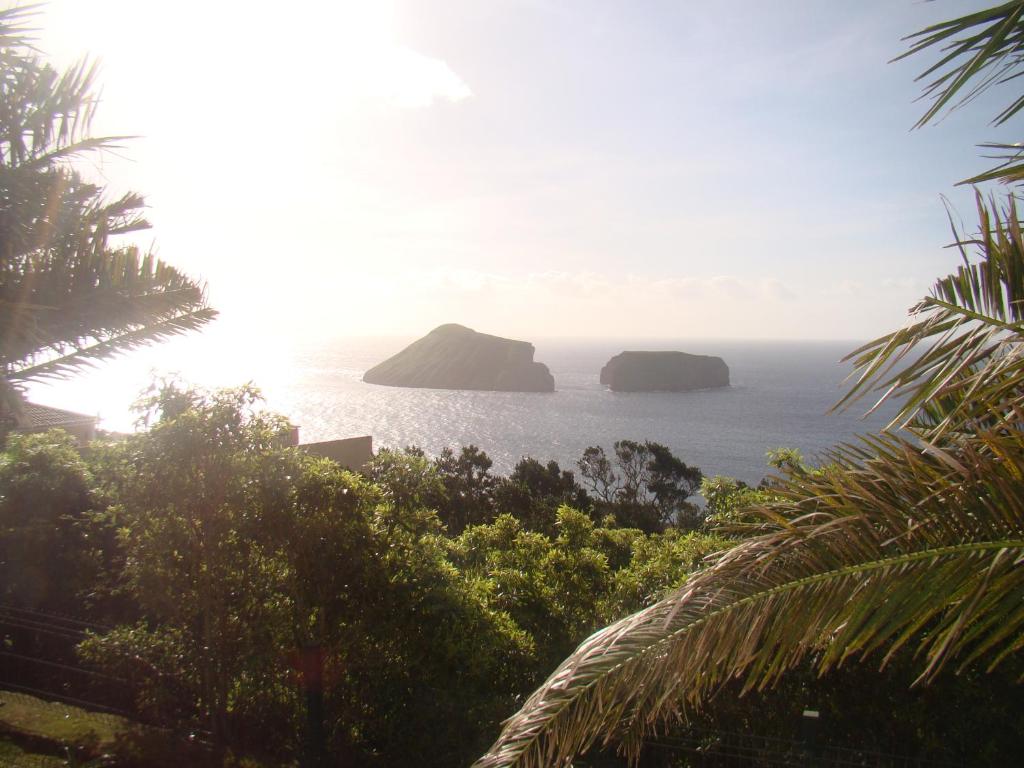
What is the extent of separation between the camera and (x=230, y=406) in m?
5.00

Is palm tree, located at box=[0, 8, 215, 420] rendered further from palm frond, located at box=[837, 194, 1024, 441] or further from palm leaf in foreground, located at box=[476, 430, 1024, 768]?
palm frond, located at box=[837, 194, 1024, 441]

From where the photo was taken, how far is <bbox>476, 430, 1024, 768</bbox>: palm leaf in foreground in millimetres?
2219

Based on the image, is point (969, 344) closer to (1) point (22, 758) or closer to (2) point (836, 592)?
(2) point (836, 592)

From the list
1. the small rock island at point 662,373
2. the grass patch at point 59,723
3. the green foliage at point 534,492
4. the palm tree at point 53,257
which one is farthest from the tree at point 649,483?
the small rock island at point 662,373

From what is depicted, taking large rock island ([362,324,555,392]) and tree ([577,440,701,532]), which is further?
large rock island ([362,324,555,392])

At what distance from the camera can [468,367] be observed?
10144cm

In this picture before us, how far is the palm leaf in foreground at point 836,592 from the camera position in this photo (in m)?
2.22

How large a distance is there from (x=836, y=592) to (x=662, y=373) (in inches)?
3939

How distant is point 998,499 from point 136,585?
5.36 meters

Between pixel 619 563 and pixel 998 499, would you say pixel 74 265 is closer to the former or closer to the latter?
pixel 998 499

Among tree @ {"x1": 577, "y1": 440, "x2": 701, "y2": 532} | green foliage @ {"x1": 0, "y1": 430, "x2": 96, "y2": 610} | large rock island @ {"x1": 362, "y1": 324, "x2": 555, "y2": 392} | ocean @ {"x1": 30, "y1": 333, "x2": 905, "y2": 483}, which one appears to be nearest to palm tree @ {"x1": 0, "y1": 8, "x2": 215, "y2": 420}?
green foliage @ {"x1": 0, "y1": 430, "x2": 96, "y2": 610}

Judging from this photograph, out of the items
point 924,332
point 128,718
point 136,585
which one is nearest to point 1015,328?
point 924,332

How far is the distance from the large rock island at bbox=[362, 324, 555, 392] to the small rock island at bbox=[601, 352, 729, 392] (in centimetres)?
975

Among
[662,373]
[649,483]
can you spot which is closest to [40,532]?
[649,483]
